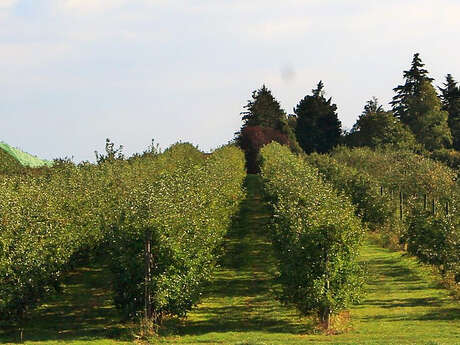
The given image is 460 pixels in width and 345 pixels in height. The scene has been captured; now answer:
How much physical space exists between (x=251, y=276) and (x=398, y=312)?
994 centimetres

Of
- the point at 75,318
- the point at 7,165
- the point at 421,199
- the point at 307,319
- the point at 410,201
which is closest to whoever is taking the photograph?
the point at 307,319

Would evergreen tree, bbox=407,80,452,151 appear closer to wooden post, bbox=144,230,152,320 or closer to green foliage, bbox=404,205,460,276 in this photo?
green foliage, bbox=404,205,460,276

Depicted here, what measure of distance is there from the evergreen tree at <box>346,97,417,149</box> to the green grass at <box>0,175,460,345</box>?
162 ft

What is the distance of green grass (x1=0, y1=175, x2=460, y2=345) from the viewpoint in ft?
74.2

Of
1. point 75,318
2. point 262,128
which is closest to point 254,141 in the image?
point 262,128

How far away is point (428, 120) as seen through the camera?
91.1 meters

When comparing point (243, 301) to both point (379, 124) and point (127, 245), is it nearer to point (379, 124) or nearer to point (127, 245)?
point (127, 245)

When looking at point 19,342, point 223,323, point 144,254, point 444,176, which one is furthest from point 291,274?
point 444,176

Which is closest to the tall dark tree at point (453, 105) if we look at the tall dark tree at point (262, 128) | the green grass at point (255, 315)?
the tall dark tree at point (262, 128)

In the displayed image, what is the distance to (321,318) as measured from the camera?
79.2 ft

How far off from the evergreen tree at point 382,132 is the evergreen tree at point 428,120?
2.66 meters

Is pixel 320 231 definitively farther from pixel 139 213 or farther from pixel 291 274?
pixel 139 213

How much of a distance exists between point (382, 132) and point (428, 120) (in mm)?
6789

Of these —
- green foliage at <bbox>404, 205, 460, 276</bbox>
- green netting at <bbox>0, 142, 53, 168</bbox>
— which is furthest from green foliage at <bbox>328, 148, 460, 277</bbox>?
green netting at <bbox>0, 142, 53, 168</bbox>
